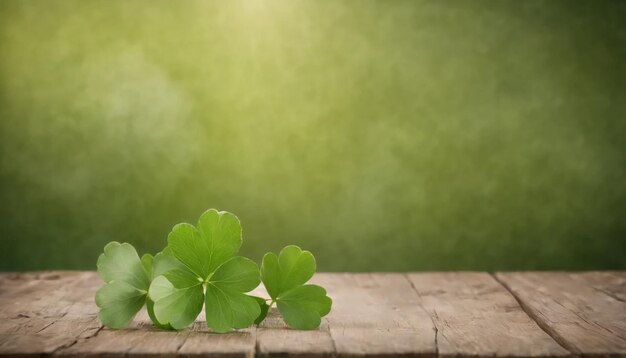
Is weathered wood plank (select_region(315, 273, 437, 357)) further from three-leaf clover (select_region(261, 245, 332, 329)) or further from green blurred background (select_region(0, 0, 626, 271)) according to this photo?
green blurred background (select_region(0, 0, 626, 271))

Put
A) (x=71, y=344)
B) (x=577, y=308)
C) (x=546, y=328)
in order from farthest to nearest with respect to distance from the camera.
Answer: (x=577, y=308)
(x=546, y=328)
(x=71, y=344)

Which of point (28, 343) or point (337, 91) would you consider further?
point (337, 91)

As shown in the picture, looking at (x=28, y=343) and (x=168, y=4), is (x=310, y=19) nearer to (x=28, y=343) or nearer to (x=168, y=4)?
(x=168, y=4)

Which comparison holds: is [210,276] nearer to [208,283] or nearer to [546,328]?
[208,283]

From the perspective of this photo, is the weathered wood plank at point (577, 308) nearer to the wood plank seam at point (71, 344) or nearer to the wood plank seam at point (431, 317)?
the wood plank seam at point (431, 317)

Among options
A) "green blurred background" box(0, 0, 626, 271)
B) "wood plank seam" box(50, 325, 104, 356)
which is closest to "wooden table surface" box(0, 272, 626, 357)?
"wood plank seam" box(50, 325, 104, 356)

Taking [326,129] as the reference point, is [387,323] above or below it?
below

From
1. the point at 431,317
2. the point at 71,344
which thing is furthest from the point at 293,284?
the point at 71,344

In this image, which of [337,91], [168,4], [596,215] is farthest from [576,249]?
[168,4]
